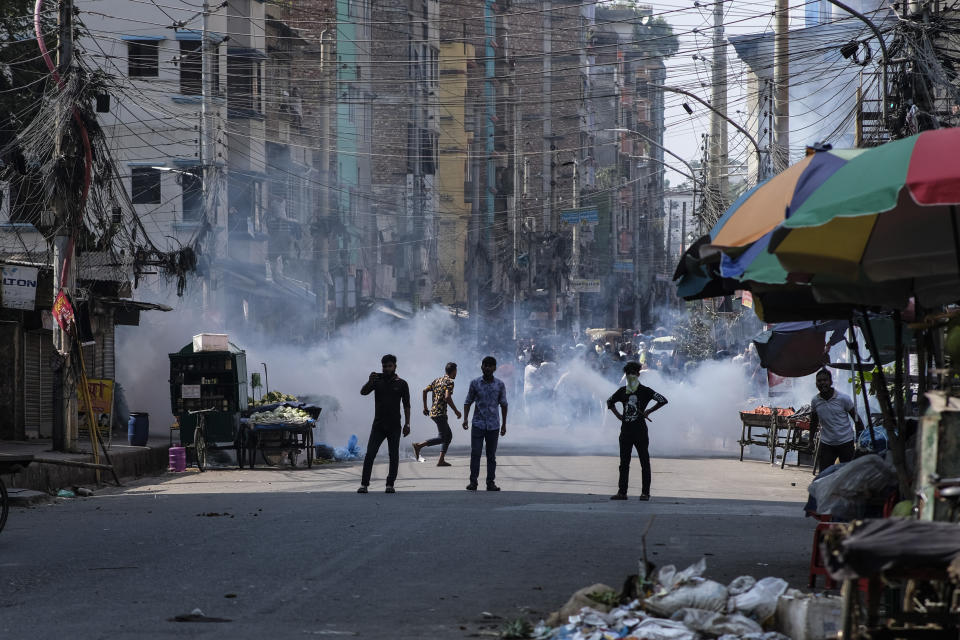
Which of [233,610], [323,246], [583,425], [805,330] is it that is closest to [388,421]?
[805,330]

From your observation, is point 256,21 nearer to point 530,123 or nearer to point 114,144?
point 114,144

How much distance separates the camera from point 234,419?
75.3ft

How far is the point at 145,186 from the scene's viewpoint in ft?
134

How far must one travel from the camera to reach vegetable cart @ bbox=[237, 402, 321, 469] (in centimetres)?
2262

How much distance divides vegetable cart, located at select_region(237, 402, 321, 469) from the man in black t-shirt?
26.1 feet

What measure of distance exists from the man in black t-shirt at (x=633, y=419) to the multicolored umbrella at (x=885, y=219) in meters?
7.34

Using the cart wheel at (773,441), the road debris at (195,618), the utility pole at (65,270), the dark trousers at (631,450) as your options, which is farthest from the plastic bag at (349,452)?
the road debris at (195,618)

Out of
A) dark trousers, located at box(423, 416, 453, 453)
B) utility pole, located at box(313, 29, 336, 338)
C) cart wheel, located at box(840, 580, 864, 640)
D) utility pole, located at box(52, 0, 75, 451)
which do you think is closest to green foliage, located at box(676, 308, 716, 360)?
utility pole, located at box(313, 29, 336, 338)

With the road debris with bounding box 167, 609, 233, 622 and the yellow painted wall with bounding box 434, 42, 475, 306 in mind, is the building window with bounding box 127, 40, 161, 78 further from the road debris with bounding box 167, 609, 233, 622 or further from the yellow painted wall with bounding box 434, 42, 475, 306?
the yellow painted wall with bounding box 434, 42, 475, 306

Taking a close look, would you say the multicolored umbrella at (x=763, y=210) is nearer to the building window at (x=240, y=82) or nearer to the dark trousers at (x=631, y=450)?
the dark trousers at (x=631, y=450)

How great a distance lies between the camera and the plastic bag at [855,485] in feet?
27.7

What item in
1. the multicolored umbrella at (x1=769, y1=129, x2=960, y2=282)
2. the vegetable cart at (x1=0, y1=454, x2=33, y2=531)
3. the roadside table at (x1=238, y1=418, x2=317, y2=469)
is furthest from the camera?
the roadside table at (x1=238, y1=418, x2=317, y2=469)

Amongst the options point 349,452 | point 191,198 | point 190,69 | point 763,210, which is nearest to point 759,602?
point 763,210

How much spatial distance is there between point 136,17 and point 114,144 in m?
→ 4.12
